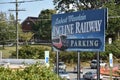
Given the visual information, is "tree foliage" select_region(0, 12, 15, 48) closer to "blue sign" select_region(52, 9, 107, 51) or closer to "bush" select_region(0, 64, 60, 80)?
"blue sign" select_region(52, 9, 107, 51)

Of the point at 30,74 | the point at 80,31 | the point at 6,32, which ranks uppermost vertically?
the point at 80,31

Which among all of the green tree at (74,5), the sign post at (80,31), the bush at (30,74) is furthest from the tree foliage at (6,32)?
the bush at (30,74)

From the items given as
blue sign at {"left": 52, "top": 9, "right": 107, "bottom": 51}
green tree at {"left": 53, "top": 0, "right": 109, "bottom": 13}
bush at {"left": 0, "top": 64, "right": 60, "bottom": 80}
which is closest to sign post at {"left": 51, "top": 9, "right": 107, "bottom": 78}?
blue sign at {"left": 52, "top": 9, "right": 107, "bottom": 51}

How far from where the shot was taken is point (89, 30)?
16.6 m

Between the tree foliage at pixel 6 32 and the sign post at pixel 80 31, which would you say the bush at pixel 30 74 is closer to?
the sign post at pixel 80 31

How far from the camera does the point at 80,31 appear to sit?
1706 cm

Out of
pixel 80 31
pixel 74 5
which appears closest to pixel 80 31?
pixel 80 31

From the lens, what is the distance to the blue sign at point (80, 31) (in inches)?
634

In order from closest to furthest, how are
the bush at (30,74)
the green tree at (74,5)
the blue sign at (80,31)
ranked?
the bush at (30,74) < the blue sign at (80,31) < the green tree at (74,5)

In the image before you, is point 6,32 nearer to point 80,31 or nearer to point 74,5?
point 74,5

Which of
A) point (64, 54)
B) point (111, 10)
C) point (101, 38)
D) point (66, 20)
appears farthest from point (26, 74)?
point (111, 10)

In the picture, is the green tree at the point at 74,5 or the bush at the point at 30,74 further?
the green tree at the point at 74,5

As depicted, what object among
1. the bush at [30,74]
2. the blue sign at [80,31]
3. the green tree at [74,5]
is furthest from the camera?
the green tree at [74,5]

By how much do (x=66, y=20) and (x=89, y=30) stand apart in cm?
166
